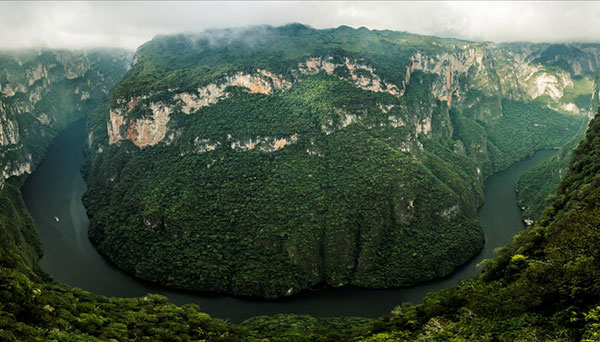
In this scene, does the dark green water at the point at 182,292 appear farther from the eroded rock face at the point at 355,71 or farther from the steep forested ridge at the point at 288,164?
the eroded rock face at the point at 355,71

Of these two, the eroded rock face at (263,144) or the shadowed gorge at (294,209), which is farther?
the eroded rock face at (263,144)

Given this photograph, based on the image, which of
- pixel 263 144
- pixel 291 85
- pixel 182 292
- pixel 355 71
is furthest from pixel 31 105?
pixel 182 292

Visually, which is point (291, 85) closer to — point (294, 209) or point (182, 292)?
point (294, 209)

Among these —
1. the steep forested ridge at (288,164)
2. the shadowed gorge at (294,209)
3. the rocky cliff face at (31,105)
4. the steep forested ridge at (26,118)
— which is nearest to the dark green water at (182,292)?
the shadowed gorge at (294,209)

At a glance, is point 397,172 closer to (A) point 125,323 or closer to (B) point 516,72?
(A) point 125,323

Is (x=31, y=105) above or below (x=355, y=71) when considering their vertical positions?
below

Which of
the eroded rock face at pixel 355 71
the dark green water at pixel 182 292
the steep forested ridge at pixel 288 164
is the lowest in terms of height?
the dark green water at pixel 182 292
